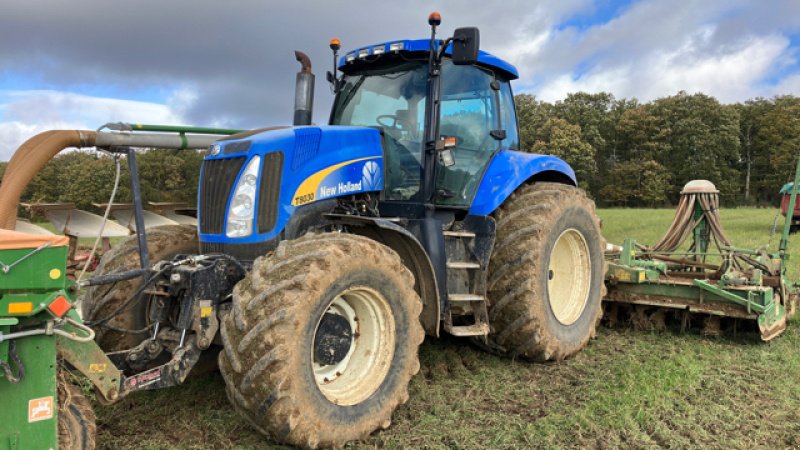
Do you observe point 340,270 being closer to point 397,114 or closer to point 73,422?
point 73,422

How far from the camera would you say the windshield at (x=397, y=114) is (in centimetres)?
464

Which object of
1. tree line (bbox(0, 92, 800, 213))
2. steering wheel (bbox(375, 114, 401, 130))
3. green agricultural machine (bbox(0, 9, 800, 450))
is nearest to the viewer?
green agricultural machine (bbox(0, 9, 800, 450))

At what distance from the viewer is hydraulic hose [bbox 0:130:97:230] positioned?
9.69 ft

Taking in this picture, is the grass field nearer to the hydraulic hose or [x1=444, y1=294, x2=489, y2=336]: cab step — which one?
[x1=444, y1=294, x2=489, y2=336]: cab step

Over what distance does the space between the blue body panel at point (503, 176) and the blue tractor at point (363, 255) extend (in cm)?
2

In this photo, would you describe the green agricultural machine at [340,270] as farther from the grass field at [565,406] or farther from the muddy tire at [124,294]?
the grass field at [565,406]

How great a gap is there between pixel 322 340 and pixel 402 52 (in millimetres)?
2401

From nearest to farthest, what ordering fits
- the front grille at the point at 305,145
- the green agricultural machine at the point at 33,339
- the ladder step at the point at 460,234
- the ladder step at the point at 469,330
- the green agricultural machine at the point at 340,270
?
the green agricultural machine at the point at 33,339, the green agricultural machine at the point at 340,270, the front grille at the point at 305,145, the ladder step at the point at 469,330, the ladder step at the point at 460,234

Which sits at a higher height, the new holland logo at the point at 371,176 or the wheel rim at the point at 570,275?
the new holland logo at the point at 371,176

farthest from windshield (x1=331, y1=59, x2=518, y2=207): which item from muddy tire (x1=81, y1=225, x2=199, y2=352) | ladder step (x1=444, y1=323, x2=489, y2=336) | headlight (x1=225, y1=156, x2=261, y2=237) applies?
muddy tire (x1=81, y1=225, x2=199, y2=352)

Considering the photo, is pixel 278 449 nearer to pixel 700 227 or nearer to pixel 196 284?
pixel 196 284

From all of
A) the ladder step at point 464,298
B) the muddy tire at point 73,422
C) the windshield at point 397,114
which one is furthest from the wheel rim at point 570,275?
the muddy tire at point 73,422

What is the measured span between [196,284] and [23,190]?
1.01 meters

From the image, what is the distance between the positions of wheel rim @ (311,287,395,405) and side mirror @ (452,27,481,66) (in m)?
1.76
